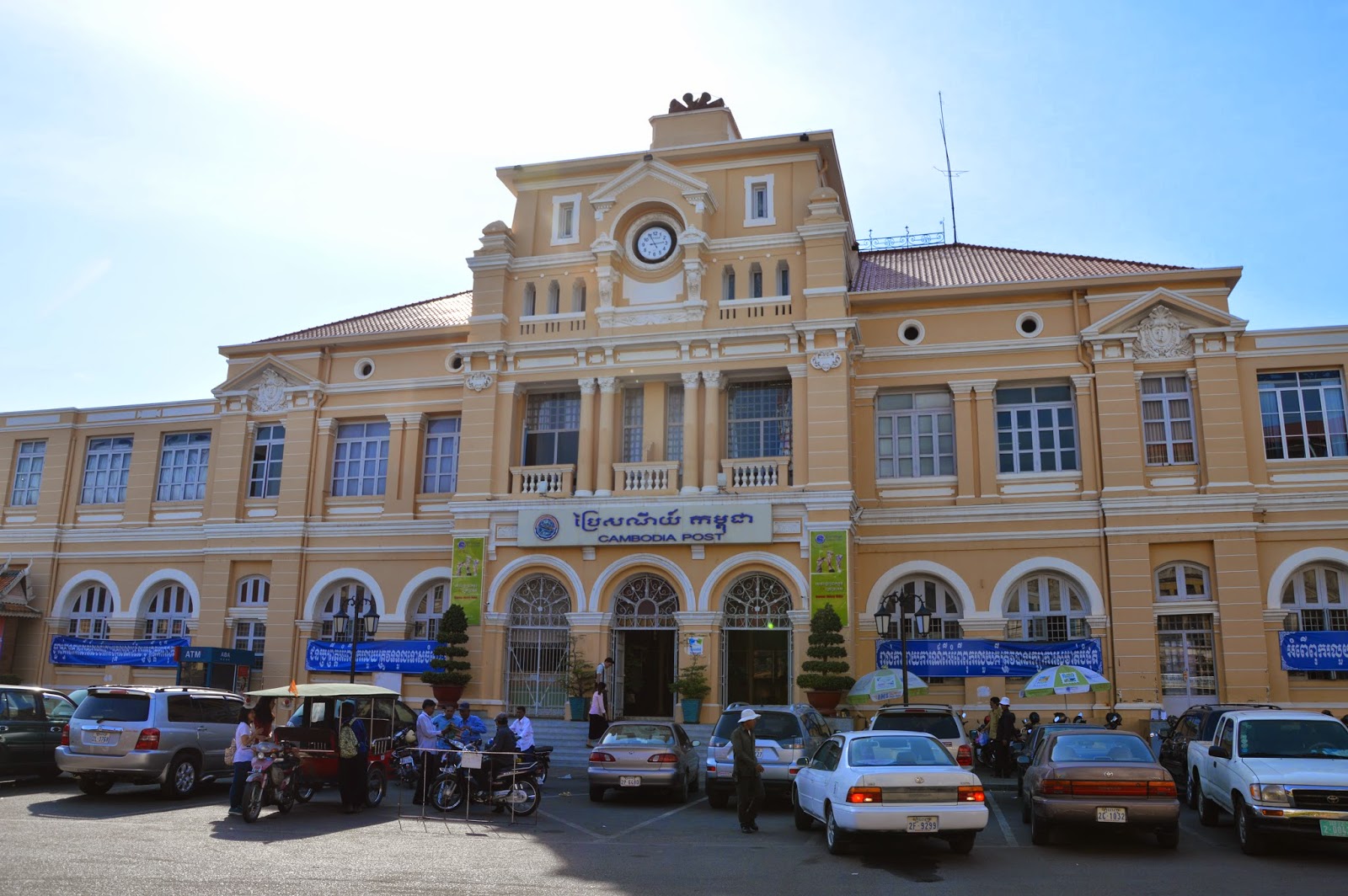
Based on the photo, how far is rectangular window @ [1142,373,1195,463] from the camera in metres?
25.9

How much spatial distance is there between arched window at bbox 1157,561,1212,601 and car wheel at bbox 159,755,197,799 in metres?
20.5

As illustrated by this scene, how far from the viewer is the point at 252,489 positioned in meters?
31.6

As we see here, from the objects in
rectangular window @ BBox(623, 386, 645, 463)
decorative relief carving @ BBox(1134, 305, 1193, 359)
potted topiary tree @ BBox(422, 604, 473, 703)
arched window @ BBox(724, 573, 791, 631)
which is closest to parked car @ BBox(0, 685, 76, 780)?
potted topiary tree @ BBox(422, 604, 473, 703)

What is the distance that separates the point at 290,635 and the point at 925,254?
21.3 meters

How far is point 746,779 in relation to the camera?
48.3 feet

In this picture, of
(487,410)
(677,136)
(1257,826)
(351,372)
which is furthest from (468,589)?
(1257,826)

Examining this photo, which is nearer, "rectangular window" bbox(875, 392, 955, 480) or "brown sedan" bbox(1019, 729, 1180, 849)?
"brown sedan" bbox(1019, 729, 1180, 849)

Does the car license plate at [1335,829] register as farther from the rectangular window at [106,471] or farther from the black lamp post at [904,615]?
the rectangular window at [106,471]

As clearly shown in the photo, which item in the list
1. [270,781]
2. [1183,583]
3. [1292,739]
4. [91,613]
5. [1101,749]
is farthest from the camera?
[91,613]

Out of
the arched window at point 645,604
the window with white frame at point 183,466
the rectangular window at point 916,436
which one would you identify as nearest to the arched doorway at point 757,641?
the arched window at point 645,604

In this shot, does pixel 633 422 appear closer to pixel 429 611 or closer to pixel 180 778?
pixel 429 611

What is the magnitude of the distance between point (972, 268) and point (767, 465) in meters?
9.17

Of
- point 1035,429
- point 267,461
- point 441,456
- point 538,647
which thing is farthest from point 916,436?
point 267,461

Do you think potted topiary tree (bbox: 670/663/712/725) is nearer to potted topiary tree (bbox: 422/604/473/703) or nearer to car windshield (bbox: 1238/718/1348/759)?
potted topiary tree (bbox: 422/604/473/703)
